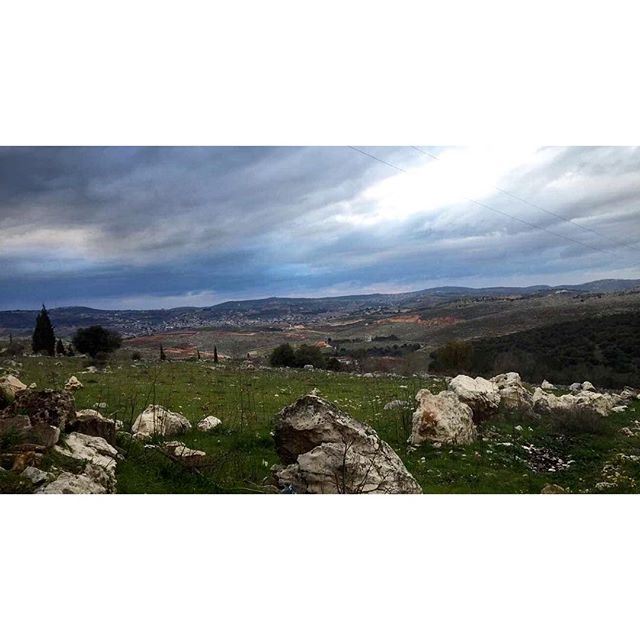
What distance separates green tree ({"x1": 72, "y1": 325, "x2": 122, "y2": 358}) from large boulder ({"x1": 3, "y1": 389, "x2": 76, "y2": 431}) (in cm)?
104

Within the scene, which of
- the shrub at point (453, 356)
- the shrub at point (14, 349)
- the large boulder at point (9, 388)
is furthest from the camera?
the shrub at point (453, 356)

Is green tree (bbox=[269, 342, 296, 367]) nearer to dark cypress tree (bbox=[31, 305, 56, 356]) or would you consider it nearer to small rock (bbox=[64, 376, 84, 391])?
small rock (bbox=[64, 376, 84, 391])

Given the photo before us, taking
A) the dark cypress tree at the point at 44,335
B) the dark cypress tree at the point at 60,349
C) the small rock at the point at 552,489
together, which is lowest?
the small rock at the point at 552,489

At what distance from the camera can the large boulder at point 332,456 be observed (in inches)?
210

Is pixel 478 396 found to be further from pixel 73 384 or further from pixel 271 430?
pixel 73 384

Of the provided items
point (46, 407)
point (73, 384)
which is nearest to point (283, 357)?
point (73, 384)

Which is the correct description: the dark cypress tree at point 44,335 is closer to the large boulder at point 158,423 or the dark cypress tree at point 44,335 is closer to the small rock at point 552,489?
the large boulder at point 158,423

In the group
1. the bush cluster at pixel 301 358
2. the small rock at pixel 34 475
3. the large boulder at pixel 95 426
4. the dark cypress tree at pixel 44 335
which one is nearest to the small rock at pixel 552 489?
the bush cluster at pixel 301 358

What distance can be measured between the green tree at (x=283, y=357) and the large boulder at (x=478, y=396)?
2277mm

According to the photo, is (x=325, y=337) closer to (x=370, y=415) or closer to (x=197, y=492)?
(x=370, y=415)

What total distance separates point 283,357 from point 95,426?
259cm

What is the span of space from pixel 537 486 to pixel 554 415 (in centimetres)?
156

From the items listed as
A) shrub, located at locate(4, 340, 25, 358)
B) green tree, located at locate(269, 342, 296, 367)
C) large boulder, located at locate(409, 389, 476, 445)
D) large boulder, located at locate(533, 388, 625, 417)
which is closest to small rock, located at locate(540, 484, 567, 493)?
large boulder, located at locate(409, 389, 476, 445)

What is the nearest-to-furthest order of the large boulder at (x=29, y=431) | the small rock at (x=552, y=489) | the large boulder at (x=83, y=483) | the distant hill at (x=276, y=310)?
the large boulder at (x=83, y=483)
the large boulder at (x=29, y=431)
the small rock at (x=552, y=489)
the distant hill at (x=276, y=310)
